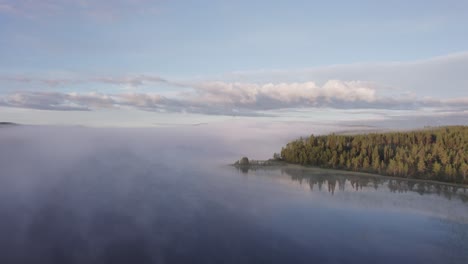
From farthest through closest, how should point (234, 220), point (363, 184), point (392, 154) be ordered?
point (392, 154), point (363, 184), point (234, 220)

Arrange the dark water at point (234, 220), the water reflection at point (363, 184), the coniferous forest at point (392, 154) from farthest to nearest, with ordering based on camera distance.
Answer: the coniferous forest at point (392, 154)
the water reflection at point (363, 184)
the dark water at point (234, 220)

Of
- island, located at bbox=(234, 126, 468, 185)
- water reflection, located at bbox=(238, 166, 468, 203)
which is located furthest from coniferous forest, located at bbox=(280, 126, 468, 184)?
water reflection, located at bbox=(238, 166, 468, 203)

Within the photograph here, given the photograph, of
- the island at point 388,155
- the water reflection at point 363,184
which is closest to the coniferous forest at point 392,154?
the island at point 388,155

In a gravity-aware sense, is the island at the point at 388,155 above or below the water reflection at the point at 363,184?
above

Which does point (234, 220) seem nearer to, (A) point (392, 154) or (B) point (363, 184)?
(B) point (363, 184)

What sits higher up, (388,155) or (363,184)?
(388,155)

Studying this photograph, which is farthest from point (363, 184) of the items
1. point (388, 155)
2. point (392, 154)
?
point (392, 154)

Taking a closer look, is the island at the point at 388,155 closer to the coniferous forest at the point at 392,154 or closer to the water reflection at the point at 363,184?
the coniferous forest at the point at 392,154

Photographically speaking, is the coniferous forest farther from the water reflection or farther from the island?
the water reflection
